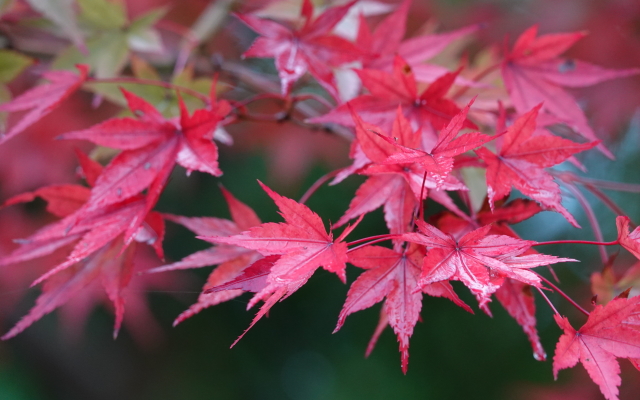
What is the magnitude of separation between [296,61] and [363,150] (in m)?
0.23

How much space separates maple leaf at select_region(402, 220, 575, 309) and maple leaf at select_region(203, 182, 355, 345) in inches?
3.0

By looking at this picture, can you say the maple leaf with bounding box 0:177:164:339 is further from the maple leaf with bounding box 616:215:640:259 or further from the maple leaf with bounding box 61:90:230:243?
the maple leaf with bounding box 616:215:640:259

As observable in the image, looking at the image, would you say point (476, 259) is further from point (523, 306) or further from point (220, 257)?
point (220, 257)

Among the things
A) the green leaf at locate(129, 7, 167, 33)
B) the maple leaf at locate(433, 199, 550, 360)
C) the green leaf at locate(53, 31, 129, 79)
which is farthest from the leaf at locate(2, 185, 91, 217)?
the maple leaf at locate(433, 199, 550, 360)

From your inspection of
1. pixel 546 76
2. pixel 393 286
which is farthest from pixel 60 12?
pixel 546 76

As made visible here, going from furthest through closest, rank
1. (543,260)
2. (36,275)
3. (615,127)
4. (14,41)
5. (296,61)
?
(615,127) → (36,275) → (14,41) → (296,61) → (543,260)

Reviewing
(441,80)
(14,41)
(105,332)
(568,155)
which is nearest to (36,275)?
(14,41)

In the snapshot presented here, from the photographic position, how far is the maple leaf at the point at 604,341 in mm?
411

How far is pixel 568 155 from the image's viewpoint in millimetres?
464

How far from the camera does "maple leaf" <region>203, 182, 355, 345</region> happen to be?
0.38 metres

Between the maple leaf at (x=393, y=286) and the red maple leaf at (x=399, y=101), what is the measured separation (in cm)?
19

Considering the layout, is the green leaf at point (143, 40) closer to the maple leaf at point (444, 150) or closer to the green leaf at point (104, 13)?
the green leaf at point (104, 13)

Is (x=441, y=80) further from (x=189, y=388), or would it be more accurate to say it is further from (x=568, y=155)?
(x=189, y=388)

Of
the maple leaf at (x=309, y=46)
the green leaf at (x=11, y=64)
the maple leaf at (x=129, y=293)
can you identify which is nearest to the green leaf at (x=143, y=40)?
the green leaf at (x=11, y=64)
